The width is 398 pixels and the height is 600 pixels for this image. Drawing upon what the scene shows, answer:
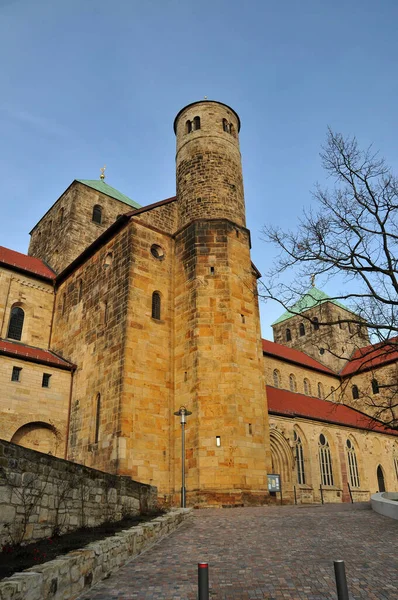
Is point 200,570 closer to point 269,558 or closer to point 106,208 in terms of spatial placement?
point 269,558

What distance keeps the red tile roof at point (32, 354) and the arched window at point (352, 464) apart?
19683 millimetres

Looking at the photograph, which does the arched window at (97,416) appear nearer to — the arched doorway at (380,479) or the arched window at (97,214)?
the arched window at (97,214)

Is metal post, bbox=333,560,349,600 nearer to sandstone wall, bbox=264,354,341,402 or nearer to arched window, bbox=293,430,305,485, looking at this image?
arched window, bbox=293,430,305,485

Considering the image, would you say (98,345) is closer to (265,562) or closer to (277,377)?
(265,562)

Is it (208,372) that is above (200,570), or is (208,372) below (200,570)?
above

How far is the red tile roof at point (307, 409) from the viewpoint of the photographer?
2738cm

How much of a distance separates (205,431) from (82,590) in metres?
11.4

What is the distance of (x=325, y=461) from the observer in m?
28.8

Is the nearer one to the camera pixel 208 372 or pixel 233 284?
pixel 208 372

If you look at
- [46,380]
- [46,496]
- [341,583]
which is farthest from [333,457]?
[341,583]

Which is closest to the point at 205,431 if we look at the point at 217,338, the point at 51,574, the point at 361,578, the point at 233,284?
the point at 217,338

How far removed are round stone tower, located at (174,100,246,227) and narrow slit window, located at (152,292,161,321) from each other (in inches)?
164

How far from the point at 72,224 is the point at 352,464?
24.7 metres

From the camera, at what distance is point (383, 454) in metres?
34.1
